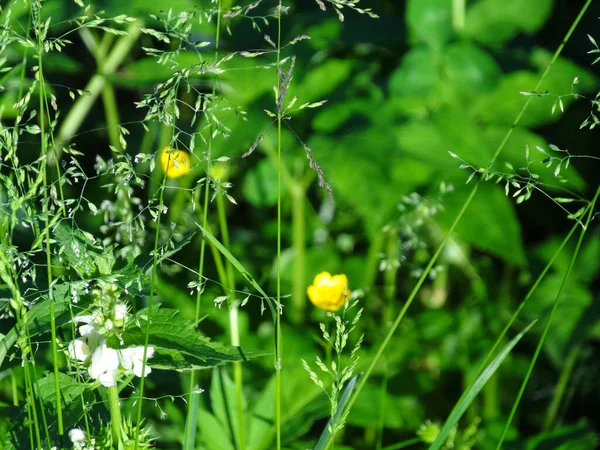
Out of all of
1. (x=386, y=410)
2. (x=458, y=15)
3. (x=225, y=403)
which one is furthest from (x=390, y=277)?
(x=225, y=403)

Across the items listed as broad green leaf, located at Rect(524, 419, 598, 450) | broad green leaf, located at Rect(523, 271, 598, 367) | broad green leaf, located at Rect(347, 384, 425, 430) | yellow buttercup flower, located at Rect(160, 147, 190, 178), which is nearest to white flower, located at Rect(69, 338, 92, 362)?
yellow buttercup flower, located at Rect(160, 147, 190, 178)

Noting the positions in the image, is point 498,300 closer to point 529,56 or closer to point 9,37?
point 529,56

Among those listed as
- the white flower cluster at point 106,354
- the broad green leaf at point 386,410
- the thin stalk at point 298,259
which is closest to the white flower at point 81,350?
the white flower cluster at point 106,354

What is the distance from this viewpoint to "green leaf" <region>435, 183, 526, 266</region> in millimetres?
1896

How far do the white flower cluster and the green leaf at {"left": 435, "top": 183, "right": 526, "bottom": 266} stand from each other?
44.4 inches

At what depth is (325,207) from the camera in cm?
253

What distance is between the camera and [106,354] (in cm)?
96

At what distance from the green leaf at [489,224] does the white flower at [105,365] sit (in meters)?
1.17

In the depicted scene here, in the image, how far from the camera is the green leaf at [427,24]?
2.06 m

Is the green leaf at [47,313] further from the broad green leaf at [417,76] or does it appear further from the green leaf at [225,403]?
the broad green leaf at [417,76]

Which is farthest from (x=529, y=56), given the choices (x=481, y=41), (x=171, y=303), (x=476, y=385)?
(x=476, y=385)

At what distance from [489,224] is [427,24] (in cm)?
59

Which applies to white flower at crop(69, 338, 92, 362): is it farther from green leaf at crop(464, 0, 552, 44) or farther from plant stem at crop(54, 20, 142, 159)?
green leaf at crop(464, 0, 552, 44)

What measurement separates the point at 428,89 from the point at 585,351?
83cm
